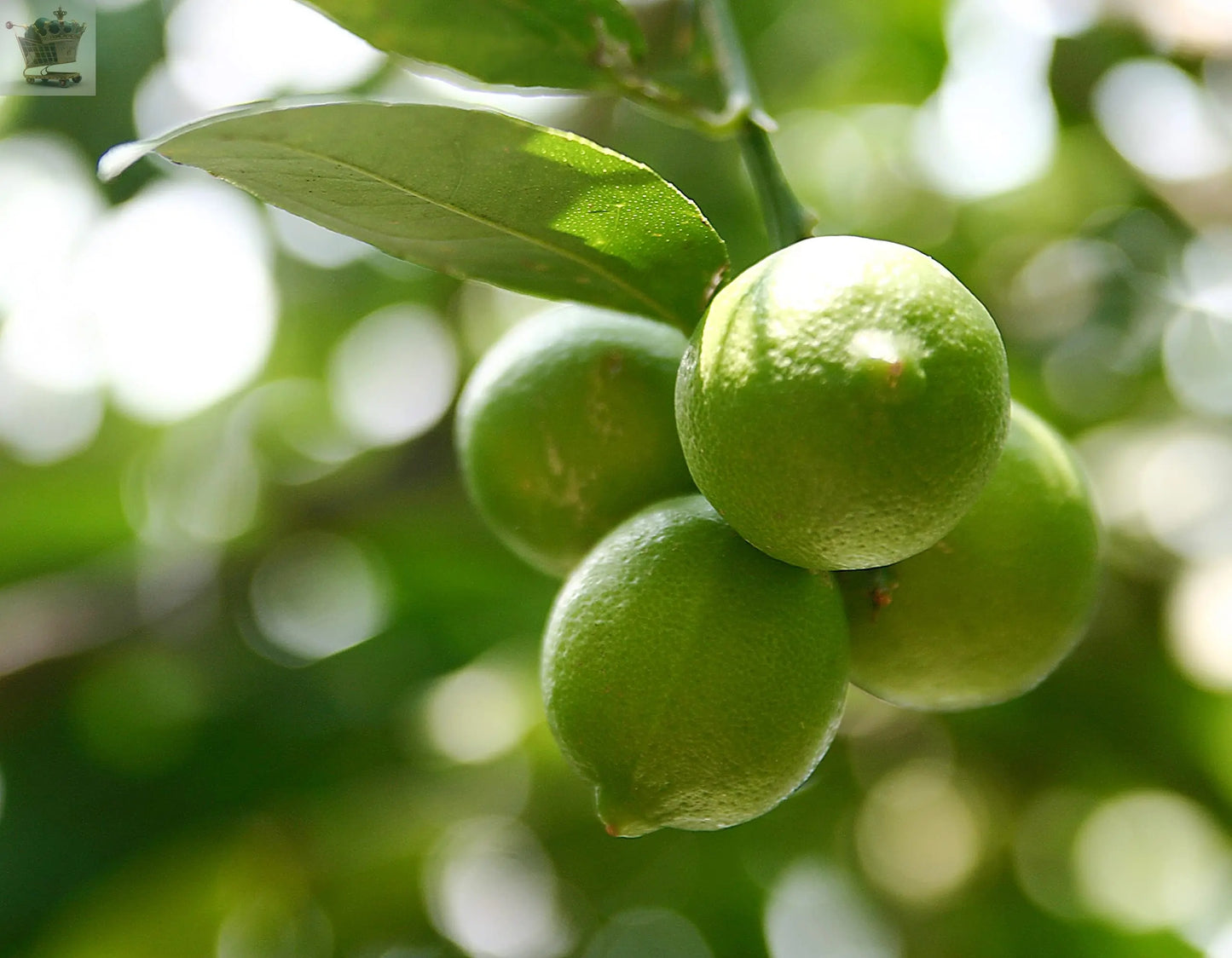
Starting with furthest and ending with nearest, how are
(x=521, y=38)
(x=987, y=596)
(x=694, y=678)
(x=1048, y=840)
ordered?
(x=1048, y=840), (x=521, y=38), (x=987, y=596), (x=694, y=678)

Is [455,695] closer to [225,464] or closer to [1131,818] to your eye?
[225,464]

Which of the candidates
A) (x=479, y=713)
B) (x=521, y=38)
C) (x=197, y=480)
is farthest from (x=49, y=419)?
(x=521, y=38)

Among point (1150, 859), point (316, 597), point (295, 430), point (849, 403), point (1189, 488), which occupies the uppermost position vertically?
point (849, 403)

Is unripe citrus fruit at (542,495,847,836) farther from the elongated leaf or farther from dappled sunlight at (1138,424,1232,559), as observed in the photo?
dappled sunlight at (1138,424,1232,559)

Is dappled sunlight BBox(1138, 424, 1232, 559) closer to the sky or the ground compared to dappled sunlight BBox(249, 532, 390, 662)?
closer to the sky

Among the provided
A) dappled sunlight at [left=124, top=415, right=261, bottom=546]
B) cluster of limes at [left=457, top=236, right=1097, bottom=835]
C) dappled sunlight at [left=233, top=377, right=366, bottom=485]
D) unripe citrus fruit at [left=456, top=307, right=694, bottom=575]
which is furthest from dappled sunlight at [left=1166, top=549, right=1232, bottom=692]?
dappled sunlight at [left=124, top=415, right=261, bottom=546]

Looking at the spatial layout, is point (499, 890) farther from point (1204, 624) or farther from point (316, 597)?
point (1204, 624)

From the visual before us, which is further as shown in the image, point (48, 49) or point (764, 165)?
point (48, 49)
